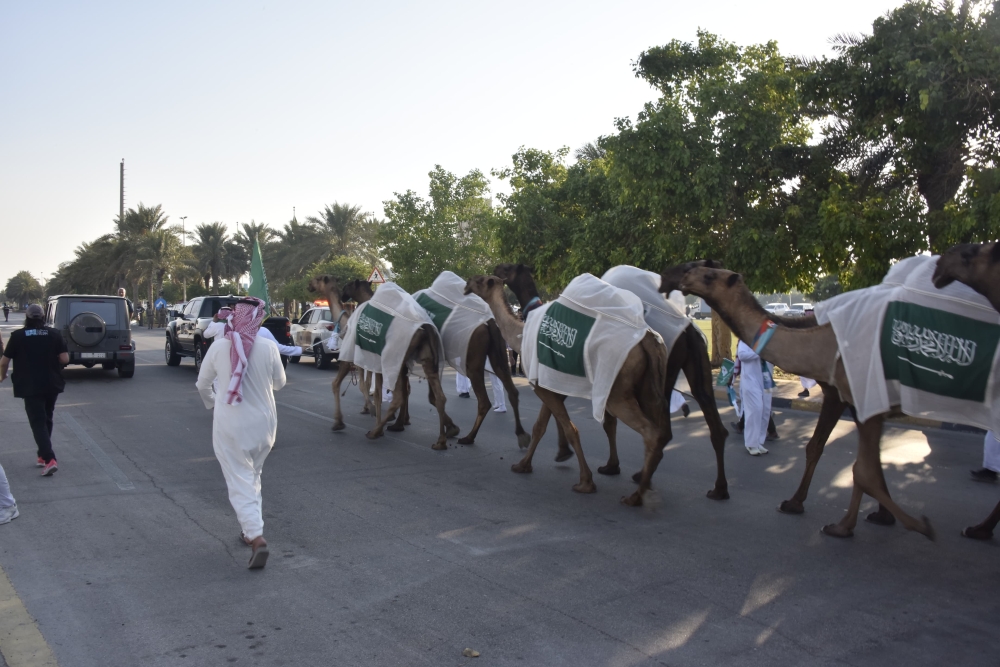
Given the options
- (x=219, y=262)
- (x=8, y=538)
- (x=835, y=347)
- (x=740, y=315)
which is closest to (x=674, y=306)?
(x=740, y=315)

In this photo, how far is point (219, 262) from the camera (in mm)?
64312

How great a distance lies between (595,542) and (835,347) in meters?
2.41

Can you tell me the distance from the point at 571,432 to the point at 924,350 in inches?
144

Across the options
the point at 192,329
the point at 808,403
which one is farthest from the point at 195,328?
the point at 808,403

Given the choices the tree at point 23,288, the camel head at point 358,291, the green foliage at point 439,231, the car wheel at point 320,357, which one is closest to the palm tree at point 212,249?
the green foliage at point 439,231

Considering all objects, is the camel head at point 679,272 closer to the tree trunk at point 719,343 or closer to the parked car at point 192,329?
the tree trunk at point 719,343

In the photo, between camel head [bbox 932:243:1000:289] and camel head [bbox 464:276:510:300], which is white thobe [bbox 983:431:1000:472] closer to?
camel head [bbox 932:243:1000:289]

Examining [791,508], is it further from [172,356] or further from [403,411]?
[172,356]

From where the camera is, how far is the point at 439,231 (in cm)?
3450

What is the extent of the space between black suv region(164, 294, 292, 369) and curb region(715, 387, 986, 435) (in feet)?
35.6

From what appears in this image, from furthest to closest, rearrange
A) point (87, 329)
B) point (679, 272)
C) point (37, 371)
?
point (87, 329) < point (37, 371) < point (679, 272)

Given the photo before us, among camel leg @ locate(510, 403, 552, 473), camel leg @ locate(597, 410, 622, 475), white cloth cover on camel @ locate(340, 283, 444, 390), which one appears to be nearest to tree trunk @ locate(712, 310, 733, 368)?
white cloth cover on camel @ locate(340, 283, 444, 390)

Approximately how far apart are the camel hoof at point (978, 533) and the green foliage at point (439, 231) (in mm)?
27201

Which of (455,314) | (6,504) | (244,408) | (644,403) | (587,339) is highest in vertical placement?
(455,314)
